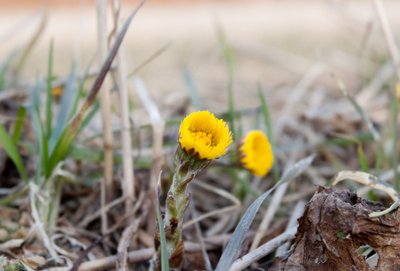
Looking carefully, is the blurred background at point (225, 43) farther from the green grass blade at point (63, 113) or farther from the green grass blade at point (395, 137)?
the green grass blade at point (395, 137)

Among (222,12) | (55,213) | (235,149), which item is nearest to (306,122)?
(235,149)

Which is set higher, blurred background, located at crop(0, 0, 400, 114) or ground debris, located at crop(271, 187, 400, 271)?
blurred background, located at crop(0, 0, 400, 114)

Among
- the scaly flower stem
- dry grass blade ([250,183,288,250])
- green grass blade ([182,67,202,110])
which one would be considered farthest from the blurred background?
the scaly flower stem

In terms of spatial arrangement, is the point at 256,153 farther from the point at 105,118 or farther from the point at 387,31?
the point at 387,31

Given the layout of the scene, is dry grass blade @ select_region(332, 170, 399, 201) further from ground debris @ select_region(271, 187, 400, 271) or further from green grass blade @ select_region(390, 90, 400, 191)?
green grass blade @ select_region(390, 90, 400, 191)

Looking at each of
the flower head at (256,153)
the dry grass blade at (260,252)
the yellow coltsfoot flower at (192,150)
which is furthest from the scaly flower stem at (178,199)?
the flower head at (256,153)

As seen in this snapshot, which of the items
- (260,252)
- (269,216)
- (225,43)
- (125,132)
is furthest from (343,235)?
(225,43)
